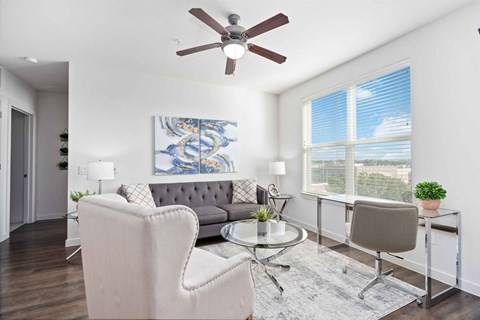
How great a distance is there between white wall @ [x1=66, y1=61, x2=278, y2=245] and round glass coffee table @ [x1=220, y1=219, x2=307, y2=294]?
6.21ft

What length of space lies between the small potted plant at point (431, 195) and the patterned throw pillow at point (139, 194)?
3.31 meters

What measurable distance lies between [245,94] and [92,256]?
13.1 feet

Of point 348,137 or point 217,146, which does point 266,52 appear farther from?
point 217,146

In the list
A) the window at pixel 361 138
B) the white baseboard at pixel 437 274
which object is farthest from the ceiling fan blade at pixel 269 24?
the white baseboard at pixel 437 274

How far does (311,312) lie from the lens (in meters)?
1.89

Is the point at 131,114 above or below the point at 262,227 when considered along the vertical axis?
above

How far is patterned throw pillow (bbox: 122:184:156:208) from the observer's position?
3.41 meters

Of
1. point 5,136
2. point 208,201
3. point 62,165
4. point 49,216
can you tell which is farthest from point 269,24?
point 49,216

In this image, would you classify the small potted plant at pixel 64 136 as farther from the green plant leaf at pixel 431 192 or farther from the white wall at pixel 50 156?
the green plant leaf at pixel 431 192

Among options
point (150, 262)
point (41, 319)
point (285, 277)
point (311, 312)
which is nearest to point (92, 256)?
point (150, 262)

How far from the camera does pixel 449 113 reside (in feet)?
7.82

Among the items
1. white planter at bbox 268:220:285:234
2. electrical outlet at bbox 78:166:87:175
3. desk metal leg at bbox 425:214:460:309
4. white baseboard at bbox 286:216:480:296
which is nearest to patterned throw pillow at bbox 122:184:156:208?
electrical outlet at bbox 78:166:87:175

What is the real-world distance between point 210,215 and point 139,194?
107cm

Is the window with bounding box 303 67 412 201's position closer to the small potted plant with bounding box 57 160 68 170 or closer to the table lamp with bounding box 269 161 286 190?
the table lamp with bounding box 269 161 286 190
